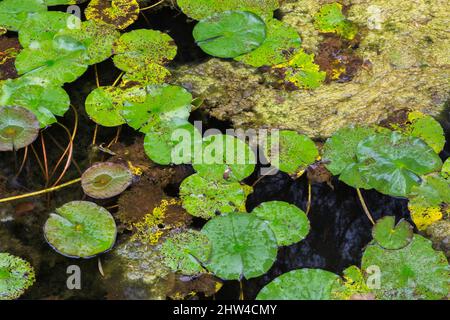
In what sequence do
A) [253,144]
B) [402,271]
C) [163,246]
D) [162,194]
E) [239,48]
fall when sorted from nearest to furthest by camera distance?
[402,271], [163,246], [162,194], [253,144], [239,48]

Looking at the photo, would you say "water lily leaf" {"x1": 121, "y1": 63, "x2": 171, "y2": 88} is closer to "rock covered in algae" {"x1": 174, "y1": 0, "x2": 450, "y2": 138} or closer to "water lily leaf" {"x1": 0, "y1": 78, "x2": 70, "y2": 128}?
"rock covered in algae" {"x1": 174, "y1": 0, "x2": 450, "y2": 138}

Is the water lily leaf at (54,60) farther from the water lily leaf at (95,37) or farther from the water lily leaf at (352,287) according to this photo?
the water lily leaf at (352,287)

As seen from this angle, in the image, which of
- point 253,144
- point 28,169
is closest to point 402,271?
point 253,144

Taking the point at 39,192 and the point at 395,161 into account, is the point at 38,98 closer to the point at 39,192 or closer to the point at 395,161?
the point at 39,192

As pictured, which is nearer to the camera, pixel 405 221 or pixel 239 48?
pixel 405 221

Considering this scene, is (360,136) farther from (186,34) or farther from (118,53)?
(118,53)

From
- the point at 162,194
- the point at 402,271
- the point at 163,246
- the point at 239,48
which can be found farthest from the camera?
the point at 239,48

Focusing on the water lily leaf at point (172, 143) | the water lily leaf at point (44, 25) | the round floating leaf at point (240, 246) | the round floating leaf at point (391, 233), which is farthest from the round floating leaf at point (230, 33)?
the round floating leaf at point (391, 233)
